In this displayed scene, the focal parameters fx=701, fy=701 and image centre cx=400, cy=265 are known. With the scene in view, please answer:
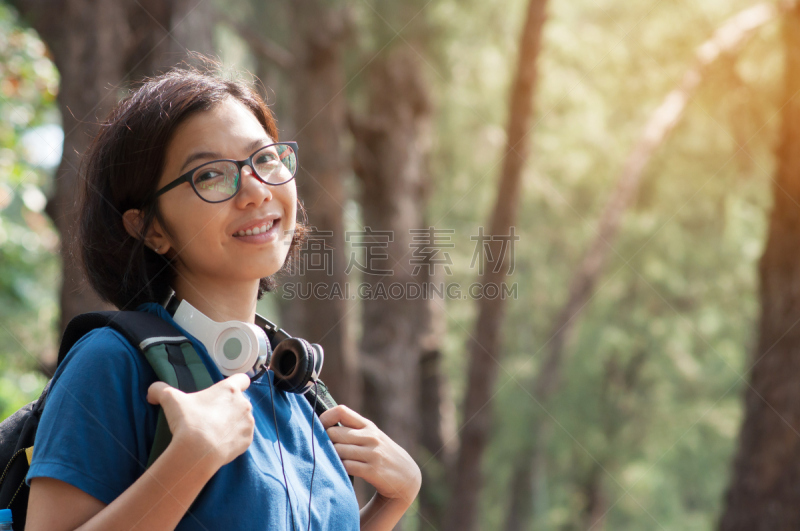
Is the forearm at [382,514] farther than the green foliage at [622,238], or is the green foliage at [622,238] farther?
the green foliage at [622,238]

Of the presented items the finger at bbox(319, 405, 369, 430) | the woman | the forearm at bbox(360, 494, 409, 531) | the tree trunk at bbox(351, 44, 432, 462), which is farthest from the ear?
the tree trunk at bbox(351, 44, 432, 462)

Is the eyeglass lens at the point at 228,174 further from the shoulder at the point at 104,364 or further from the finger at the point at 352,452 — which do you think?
the finger at the point at 352,452

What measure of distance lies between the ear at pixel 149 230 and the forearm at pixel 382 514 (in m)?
0.72

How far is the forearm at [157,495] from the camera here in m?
1.01

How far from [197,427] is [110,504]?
161 millimetres

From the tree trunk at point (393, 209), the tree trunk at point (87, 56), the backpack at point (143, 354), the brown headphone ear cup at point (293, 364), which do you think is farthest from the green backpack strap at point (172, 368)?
the tree trunk at point (393, 209)

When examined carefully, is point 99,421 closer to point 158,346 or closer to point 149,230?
point 158,346

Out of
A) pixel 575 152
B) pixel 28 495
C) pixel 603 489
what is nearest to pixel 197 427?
pixel 28 495

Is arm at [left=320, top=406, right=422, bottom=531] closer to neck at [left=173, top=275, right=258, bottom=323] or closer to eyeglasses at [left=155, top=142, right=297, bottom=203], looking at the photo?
neck at [left=173, top=275, right=258, bottom=323]

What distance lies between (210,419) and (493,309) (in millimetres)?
4647

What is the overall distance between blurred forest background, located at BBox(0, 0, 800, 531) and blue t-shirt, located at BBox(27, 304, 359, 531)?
2.55ft

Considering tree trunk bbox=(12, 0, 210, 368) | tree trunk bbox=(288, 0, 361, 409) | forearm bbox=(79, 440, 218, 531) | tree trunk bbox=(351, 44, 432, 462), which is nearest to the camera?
forearm bbox=(79, 440, 218, 531)

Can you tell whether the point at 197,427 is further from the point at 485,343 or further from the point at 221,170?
the point at 485,343

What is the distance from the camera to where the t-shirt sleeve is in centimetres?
104
